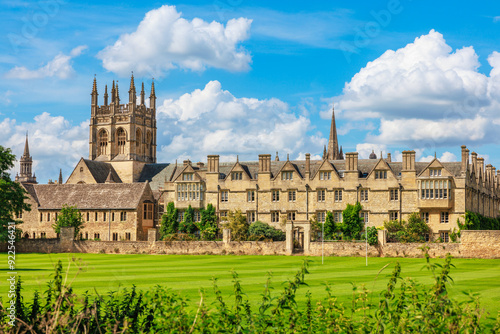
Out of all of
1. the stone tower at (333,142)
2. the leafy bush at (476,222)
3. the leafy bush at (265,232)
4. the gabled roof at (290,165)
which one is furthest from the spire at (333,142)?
the leafy bush at (265,232)

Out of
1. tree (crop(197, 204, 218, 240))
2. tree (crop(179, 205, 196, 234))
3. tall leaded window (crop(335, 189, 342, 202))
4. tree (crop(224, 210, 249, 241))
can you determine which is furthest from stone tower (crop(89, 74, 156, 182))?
tall leaded window (crop(335, 189, 342, 202))

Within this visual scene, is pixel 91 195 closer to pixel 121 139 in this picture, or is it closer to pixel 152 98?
pixel 121 139

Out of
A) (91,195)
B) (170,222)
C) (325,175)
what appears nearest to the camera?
(325,175)

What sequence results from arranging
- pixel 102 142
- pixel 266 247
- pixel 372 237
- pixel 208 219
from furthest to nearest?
pixel 102 142 < pixel 208 219 < pixel 266 247 < pixel 372 237

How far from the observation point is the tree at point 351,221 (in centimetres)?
6775

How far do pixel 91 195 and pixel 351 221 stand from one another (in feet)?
107

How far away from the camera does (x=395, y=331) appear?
412 inches

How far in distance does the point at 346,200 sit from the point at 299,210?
17.5 feet

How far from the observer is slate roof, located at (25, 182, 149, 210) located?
78.0m

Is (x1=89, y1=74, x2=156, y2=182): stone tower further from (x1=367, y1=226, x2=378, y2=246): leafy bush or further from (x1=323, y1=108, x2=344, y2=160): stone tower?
(x1=367, y1=226, x2=378, y2=246): leafy bush

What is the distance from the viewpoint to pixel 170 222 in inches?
2948

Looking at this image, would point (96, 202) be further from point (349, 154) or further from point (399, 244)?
point (399, 244)

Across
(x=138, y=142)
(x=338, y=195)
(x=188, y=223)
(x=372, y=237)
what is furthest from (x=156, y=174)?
(x=372, y=237)

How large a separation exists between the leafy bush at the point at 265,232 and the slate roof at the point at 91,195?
16.4 m
